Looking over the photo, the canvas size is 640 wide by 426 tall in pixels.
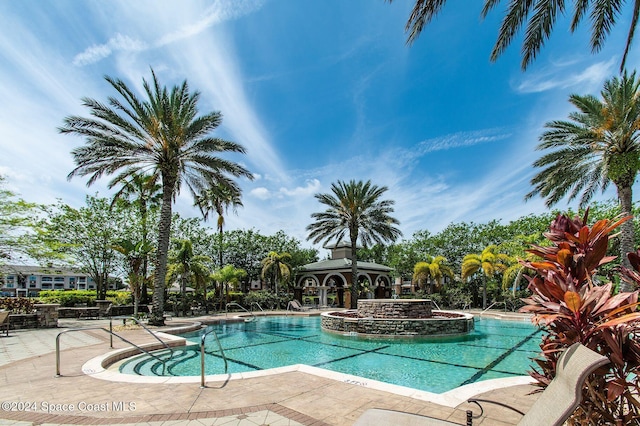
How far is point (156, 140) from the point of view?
15344 millimetres

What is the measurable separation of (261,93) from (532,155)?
13979 mm

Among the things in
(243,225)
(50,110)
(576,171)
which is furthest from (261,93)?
(243,225)

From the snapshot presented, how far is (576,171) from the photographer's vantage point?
667 inches

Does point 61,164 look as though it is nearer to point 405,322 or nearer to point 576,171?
point 405,322

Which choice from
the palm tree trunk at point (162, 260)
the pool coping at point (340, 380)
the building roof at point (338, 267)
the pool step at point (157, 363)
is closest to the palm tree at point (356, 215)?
the building roof at point (338, 267)

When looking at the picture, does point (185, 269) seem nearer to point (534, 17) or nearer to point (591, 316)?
point (534, 17)

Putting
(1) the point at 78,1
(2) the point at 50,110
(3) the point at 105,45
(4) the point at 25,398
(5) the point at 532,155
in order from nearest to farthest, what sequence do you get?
(4) the point at 25,398, (1) the point at 78,1, (3) the point at 105,45, (2) the point at 50,110, (5) the point at 532,155

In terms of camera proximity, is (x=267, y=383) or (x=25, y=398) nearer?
(x=25, y=398)

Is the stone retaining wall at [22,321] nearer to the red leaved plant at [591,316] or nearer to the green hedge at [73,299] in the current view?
the green hedge at [73,299]

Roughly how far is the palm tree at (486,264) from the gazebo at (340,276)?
9.20m

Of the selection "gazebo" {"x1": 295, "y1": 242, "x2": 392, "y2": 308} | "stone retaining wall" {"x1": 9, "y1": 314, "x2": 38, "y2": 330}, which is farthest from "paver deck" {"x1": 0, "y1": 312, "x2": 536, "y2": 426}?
"gazebo" {"x1": 295, "y1": 242, "x2": 392, "y2": 308}

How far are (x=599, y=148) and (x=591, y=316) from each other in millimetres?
16903

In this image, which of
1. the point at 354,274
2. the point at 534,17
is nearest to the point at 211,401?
the point at 534,17

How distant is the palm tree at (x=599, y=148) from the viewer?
47.7 feet
